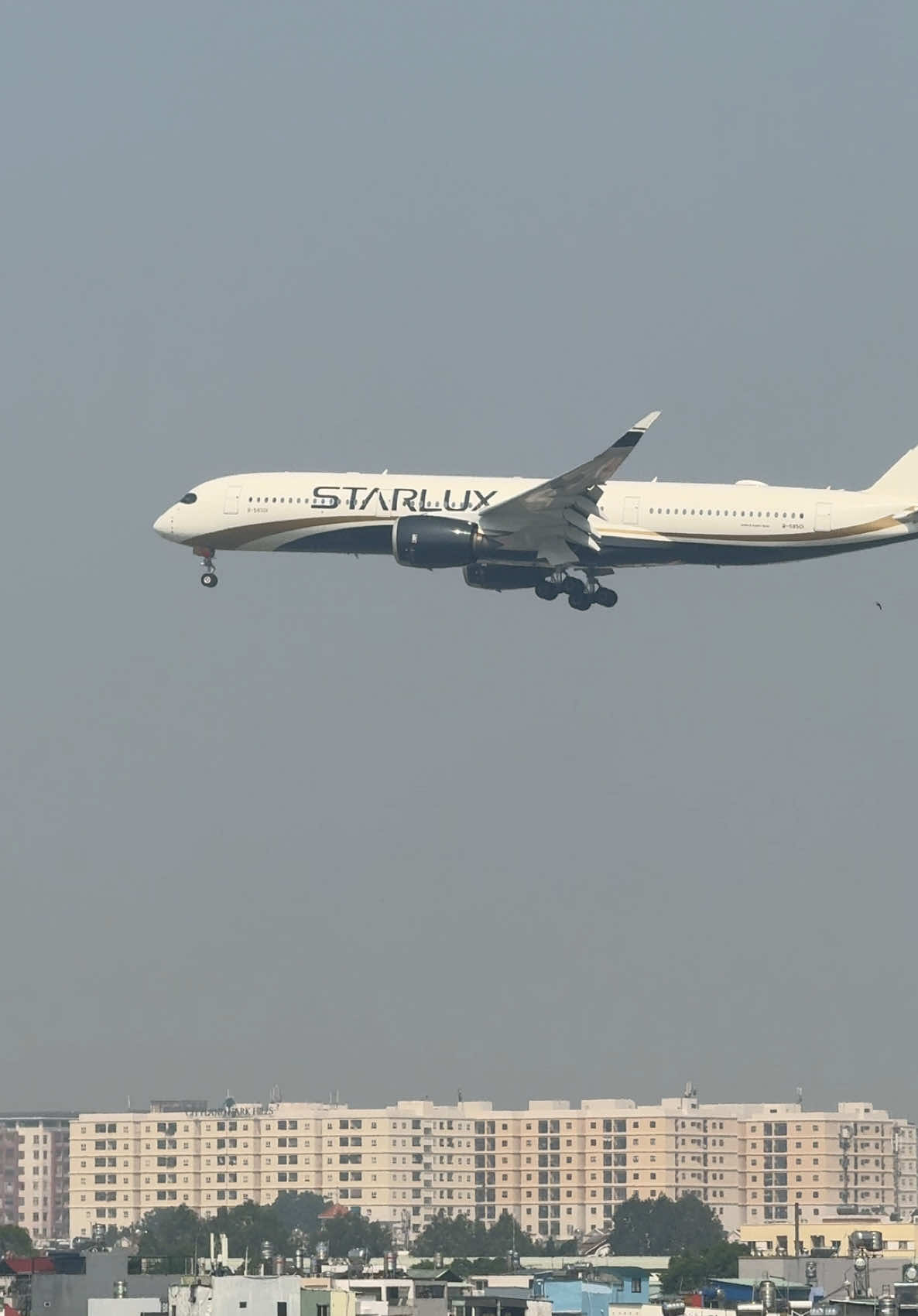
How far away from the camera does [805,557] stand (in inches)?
4156

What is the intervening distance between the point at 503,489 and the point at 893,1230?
69.1 metres

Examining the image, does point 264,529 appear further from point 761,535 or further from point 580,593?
point 761,535

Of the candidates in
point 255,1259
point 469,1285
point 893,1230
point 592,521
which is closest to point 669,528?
point 592,521

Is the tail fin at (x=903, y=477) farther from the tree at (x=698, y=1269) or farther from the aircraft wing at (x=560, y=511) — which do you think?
the tree at (x=698, y=1269)

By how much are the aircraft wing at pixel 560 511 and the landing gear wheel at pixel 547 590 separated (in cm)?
146

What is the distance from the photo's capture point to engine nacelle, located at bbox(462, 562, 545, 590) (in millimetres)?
105125

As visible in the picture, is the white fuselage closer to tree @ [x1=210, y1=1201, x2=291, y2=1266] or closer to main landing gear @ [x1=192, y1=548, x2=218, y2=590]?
main landing gear @ [x1=192, y1=548, x2=218, y2=590]

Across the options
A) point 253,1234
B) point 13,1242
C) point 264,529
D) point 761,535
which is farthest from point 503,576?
point 13,1242

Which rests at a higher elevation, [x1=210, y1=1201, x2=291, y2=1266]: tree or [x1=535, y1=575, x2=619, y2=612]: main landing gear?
[x1=535, y1=575, x2=619, y2=612]: main landing gear

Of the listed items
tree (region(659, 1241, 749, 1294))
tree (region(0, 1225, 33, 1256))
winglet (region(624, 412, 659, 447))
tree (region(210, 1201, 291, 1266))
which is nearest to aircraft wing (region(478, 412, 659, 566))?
winglet (region(624, 412, 659, 447))

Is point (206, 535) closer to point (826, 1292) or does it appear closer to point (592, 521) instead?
point (592, 521)

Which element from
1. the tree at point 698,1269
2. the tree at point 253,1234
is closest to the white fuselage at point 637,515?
the tree at point 698,1269

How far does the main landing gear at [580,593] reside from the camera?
348 feet

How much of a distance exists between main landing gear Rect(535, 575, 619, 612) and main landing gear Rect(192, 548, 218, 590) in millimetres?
13674
